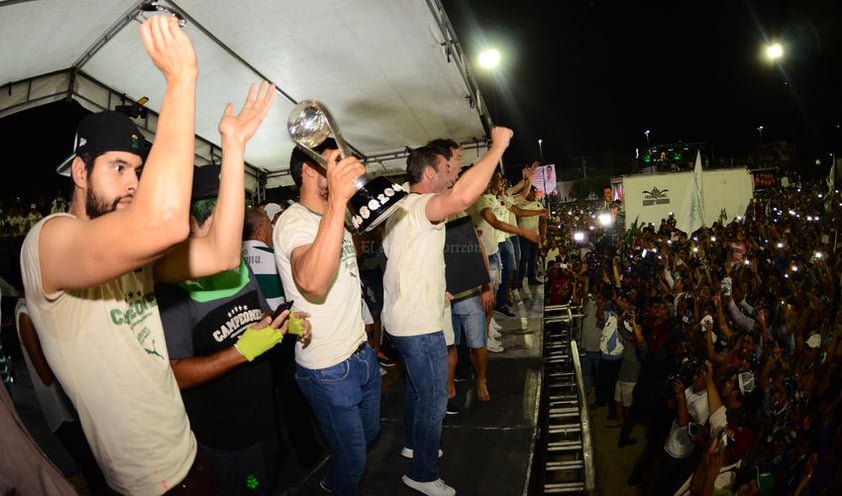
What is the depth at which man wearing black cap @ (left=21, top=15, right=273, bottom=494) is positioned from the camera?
1.06 meters

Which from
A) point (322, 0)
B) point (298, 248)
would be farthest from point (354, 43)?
point (298, 248)

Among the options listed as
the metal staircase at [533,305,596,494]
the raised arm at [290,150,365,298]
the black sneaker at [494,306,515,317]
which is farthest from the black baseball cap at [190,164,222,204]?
the black sneaker at [494,306,515,317]

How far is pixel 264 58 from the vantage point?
210 inches

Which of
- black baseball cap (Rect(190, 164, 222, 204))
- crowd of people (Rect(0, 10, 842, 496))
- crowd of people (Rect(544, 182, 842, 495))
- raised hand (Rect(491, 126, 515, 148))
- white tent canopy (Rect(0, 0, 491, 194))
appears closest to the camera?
crowd of people (Rect(0, 10, 842, 496))

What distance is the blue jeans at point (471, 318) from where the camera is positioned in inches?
160

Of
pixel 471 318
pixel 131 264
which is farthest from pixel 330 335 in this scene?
pixel 471 318

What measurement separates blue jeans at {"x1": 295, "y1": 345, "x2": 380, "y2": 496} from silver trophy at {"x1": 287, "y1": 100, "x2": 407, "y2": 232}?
75 cm

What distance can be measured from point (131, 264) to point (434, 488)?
2408 millimetres

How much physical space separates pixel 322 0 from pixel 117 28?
7.16 feet

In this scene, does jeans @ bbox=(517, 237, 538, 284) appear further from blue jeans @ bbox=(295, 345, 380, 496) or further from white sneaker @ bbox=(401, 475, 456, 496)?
blue jeans @ bbox=(295, 345, 380, 496)

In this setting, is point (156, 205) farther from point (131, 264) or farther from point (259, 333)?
point (259, 333)

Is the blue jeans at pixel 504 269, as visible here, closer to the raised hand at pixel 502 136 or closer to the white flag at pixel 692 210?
the raised hand at pixel 502 136

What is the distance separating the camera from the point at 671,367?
614 centimetres

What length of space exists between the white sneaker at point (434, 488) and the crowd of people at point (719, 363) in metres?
2.63
